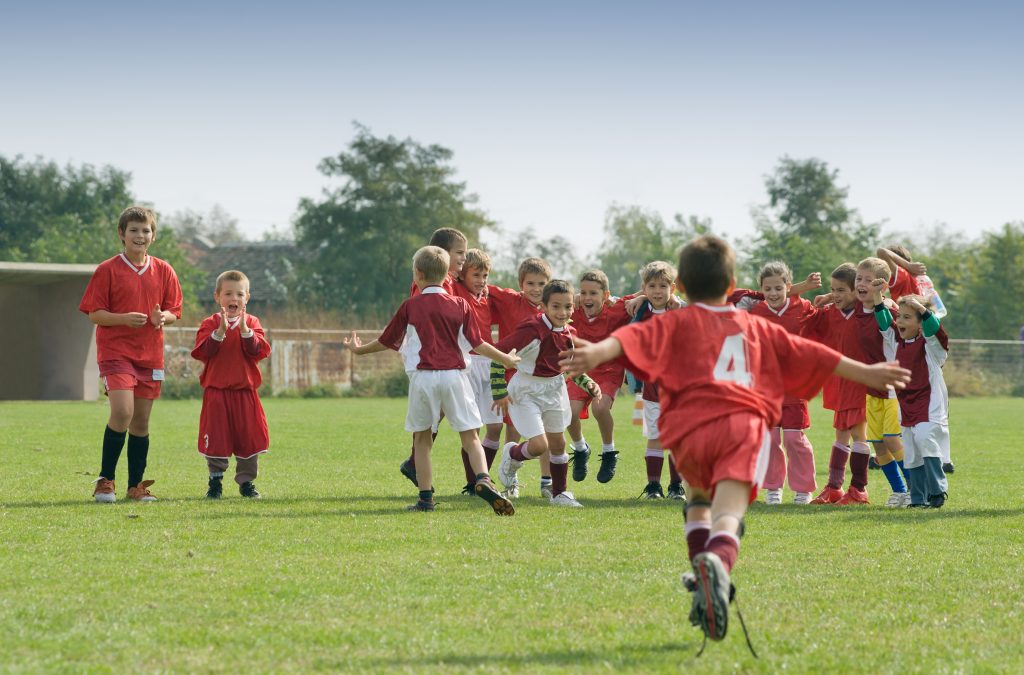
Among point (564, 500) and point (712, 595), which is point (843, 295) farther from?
point (712, 595)

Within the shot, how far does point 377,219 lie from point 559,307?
61.0m

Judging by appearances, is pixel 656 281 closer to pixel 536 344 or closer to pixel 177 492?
pixel 536 344

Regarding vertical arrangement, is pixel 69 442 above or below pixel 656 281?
below

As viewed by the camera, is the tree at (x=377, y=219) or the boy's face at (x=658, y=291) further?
the tree at (x=377, y=219)

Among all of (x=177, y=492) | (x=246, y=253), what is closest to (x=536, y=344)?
(x=177, y=492)

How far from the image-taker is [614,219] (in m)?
112

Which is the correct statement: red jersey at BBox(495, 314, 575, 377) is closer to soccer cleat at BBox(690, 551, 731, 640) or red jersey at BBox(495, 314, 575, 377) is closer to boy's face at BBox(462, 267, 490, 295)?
boy's face at BBox(462, 267, 490, 295)

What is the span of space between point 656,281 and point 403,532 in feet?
10.3

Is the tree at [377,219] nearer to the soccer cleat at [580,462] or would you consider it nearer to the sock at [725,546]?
the soccer cleat at [580,462]

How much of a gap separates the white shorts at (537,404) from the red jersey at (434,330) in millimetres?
870

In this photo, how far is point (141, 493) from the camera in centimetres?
934

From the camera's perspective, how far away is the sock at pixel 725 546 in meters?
4.31

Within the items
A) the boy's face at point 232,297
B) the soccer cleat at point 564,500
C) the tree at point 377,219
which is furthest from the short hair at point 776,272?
the tree at point 377,219

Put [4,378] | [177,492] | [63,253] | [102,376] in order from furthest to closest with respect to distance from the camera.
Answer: [63,253] < [4,378] < [177,492] < [102,376]
